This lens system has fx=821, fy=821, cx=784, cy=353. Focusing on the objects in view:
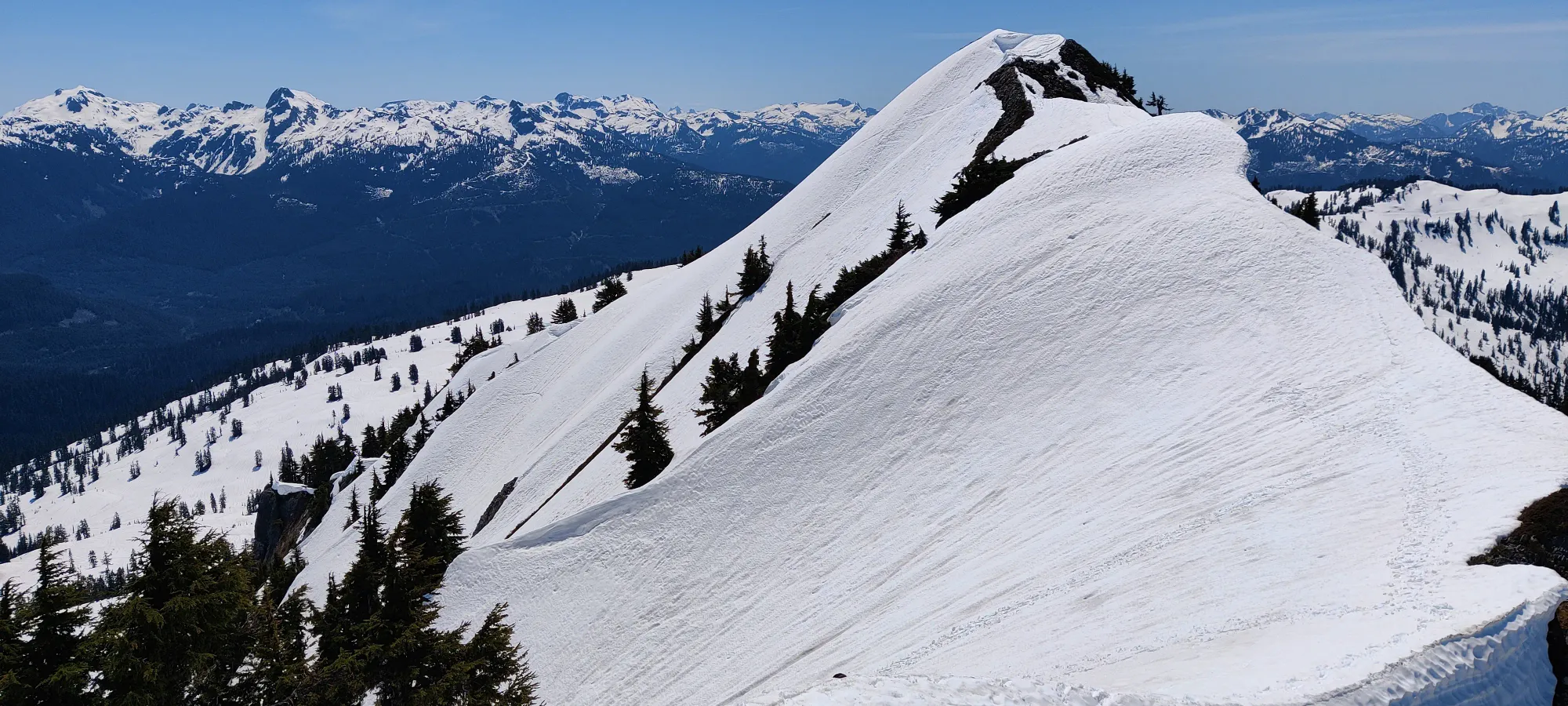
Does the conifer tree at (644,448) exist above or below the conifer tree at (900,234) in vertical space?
below

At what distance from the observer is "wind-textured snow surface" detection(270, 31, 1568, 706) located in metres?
13.8

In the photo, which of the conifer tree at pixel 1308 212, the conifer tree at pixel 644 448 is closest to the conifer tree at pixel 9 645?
the conifer tree at pixel 644 448

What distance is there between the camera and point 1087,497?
2131 centimetres

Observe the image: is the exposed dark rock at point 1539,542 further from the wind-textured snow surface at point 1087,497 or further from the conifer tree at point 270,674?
the conifer tree at point 270,674

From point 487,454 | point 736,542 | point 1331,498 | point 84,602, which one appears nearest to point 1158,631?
point 1331,498

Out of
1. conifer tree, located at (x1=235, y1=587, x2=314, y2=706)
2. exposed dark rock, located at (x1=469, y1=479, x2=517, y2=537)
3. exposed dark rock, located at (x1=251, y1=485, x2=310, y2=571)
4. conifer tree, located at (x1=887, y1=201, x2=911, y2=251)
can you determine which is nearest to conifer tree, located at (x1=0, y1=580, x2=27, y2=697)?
conifer tree, located at (x1=235, y1=587, x2=314, y2=706)

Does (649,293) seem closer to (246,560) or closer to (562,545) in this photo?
(562,545)

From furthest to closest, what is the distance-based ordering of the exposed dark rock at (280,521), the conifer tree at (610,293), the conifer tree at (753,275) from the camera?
1. the conifer tree at (610,293)
2. the exposed dark rock at (280,521)
3. the conifer tree at (753,275)

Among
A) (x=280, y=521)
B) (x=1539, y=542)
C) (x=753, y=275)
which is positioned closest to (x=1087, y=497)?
(x=1539, y=542)

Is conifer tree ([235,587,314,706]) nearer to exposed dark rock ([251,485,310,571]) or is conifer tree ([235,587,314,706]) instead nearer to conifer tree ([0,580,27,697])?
conifer tree ([0,580,27,697])

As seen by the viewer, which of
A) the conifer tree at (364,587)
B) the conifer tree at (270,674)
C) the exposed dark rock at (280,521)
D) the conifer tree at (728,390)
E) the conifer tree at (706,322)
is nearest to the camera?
the conifer tree at (270,674)

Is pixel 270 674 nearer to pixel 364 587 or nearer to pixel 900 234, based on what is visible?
pixel 364 587

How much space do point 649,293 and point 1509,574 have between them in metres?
64.0

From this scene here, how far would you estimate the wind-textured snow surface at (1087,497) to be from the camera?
544 inches
